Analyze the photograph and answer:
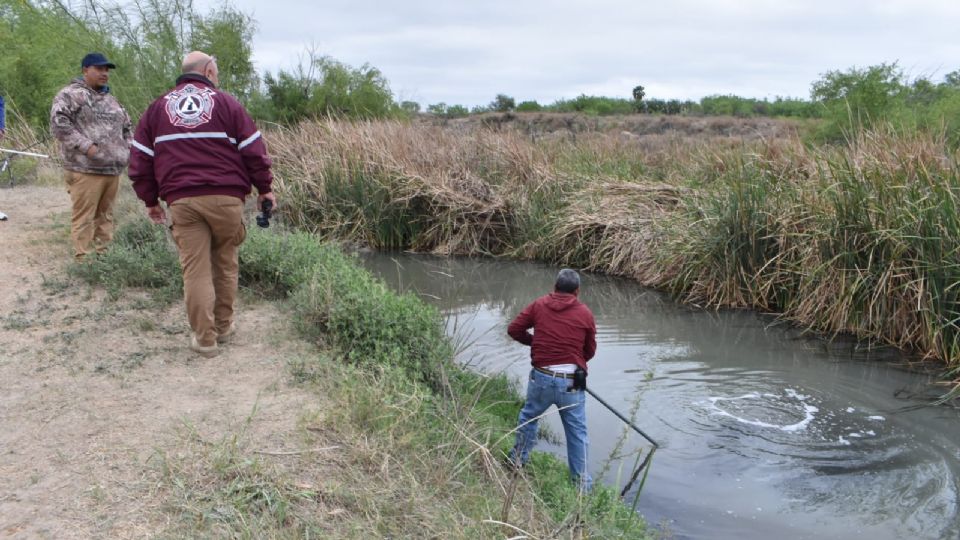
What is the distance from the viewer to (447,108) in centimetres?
4375

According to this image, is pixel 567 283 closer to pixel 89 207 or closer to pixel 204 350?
pixel 204 350

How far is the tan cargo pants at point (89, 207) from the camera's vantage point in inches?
307

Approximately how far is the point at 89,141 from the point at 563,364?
5.01 meters

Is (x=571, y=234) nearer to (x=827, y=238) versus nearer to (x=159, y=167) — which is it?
(x=827, y=238)

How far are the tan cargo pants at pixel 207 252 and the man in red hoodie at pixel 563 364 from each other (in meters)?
2.21

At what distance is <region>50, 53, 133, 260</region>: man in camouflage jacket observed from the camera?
7496 mm

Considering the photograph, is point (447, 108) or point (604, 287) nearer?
point (604, 287)

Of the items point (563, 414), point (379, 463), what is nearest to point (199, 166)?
point (379, 463)

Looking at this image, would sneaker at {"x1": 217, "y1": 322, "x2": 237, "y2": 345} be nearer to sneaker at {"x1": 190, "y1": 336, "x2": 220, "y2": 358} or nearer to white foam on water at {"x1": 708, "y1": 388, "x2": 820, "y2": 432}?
sneaker at {"x1": 190, "y1": 336, "x2": 220, "y2": 358}

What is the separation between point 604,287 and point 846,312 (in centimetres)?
431

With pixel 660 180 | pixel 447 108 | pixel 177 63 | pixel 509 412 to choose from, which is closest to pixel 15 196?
pixel 177 63

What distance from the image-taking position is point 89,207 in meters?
7.84

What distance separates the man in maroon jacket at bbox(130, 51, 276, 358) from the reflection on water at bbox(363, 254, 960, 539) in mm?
2379

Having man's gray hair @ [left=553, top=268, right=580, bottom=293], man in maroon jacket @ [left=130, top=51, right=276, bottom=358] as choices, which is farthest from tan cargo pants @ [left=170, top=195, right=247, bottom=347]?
man's gray hair @ [left=553, top=268, right=580, bottom=293]
